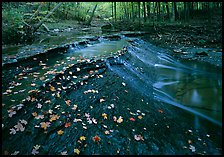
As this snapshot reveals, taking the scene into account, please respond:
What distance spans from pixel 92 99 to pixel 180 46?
12810 mm

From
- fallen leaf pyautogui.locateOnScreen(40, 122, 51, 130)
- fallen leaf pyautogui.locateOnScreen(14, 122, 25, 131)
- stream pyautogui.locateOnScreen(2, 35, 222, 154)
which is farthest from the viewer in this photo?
stream pyautogui.locateOnScreen(2, 35, 222, 154)

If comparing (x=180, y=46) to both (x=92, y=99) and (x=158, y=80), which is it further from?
(x=92, y=99)

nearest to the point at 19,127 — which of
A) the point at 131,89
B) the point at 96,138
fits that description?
the point at 96,138

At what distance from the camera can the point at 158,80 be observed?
9.66 meters

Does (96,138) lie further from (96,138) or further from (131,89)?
(131,89)

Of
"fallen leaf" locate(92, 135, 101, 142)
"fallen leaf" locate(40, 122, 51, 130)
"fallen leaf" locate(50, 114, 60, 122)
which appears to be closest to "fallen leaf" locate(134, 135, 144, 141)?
"fallen leaf" locate(92, 135, 101, 142)

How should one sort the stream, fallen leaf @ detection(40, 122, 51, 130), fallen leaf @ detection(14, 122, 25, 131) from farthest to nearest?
the stream → fallen leaf @ detection(40, 122, 51, 130) → fallen leaf @ detection(14, 122, 25, 131)

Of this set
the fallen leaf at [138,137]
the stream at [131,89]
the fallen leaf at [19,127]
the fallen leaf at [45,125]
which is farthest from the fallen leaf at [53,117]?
the fallen leaf at [138,137]

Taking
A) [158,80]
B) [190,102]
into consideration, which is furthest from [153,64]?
[190,102]

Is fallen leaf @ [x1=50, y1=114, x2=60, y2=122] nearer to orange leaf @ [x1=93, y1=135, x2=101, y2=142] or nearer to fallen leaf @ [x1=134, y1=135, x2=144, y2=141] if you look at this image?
orange leaf @ [x1=93, y1=135, x2=101, y2=142]

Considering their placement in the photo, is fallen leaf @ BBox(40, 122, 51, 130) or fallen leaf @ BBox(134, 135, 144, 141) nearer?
fallen leaf @ BBox(40, 122, 51, 130)

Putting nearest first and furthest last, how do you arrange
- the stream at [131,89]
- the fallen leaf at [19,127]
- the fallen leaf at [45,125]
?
the fallen leaf at [19,127] < the fallen leaf at [45,125] < the stream at [131,89]

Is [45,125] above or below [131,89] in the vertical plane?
below

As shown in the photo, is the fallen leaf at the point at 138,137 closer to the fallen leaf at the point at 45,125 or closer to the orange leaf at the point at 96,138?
the orange leaf at the point at 96,138
